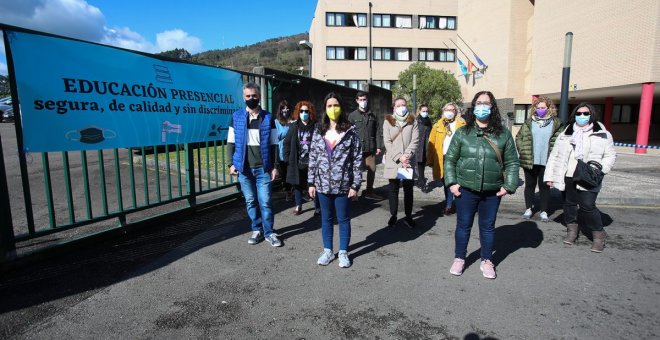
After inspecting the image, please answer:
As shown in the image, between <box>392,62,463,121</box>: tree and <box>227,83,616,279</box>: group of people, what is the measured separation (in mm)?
29718

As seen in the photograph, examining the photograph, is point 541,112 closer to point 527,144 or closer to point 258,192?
point 527,144

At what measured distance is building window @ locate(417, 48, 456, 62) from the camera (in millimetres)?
44125

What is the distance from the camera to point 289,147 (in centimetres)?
629

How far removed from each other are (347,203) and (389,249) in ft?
3.28

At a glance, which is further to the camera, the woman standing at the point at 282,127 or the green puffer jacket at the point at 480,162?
the woman standing at the point at 282,127

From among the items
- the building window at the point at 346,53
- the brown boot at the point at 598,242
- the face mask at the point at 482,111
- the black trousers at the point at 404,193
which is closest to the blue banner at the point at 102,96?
the black trousers at the point at 404,193

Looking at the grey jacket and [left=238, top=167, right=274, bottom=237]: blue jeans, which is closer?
the grey jacket

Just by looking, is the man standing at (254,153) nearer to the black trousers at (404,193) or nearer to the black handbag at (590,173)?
the black trousers at (404,193)

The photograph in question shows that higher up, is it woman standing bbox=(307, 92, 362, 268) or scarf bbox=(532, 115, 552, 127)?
scarf bbox=(532, 115, 552, 127)

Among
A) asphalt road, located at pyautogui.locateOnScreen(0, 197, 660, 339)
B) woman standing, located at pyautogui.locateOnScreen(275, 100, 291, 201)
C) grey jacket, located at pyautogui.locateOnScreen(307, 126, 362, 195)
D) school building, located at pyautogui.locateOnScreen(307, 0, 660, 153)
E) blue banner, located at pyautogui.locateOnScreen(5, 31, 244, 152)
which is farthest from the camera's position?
school building, located at pyautogui.locateOnScreen(307, 0, 660, 153)

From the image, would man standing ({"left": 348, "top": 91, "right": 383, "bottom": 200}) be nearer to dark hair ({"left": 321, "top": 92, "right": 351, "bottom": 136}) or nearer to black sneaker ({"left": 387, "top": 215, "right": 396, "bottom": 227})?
black sneaker ({"left": 387, "top": 215, "right": 396, "bottom": 227})

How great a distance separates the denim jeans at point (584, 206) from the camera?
15.4 ft

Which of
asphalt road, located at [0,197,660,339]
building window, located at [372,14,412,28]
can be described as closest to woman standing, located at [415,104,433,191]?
asphalt road, located at [0,197,660,339]

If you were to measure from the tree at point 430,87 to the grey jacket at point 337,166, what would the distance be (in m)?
31.6
